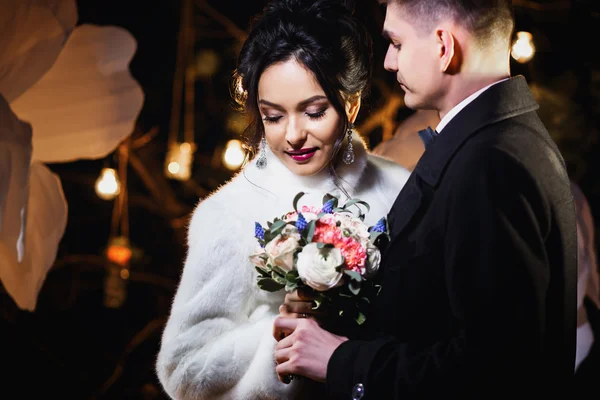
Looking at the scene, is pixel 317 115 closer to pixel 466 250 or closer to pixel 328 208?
pixel 328 208

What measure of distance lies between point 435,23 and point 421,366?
754 millimetres

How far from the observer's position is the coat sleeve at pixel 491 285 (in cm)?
129

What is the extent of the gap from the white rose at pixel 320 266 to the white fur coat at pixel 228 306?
302 millimetres

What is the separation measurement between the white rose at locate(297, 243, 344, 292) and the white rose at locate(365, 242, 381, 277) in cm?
7

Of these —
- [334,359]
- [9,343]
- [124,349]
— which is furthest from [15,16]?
[124,349]

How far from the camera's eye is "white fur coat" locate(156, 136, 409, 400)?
1.77 meters

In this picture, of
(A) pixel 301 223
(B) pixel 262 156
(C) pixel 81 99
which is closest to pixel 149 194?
(C) pixel 81 99

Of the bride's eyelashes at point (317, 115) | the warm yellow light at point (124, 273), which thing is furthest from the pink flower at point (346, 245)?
the warm yellow light at point (124, 273)

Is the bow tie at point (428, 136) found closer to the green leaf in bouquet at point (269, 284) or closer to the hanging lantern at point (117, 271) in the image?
the green leaf in bouquet at point (269, 284)

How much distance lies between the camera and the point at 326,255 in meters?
1.56

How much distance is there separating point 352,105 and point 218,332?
28.5 inches

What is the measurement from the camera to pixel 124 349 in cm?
412

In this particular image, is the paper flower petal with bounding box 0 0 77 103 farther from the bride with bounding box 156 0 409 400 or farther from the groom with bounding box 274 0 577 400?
the groom with bounding box 274 0 577 400

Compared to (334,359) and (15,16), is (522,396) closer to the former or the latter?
(334,359)
